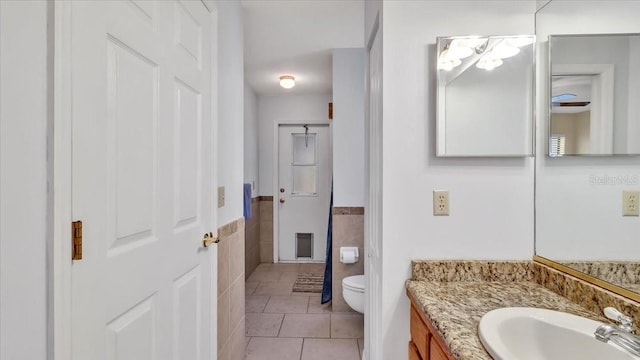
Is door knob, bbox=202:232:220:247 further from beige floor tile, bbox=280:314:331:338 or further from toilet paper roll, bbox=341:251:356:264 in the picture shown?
toilet paper roll, bbox=341:251:356:264

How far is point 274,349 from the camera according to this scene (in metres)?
2.27

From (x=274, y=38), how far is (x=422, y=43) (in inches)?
67.1

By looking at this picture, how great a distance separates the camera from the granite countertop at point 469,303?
0.84 m

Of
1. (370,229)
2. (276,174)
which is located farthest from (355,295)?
(276,174)

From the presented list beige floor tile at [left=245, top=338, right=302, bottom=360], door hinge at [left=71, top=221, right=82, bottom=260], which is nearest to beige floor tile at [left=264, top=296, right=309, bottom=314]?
beige floor tile at [left=245, top=338, right=302, bottom=360]

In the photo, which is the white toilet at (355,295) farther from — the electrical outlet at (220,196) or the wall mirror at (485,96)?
the wall mirror at (485,96)

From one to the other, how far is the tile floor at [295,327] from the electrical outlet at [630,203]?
70.0 inches

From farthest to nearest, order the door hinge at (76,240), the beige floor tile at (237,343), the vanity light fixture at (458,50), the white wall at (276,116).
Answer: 1. the white wall at (276,116)
2. the beige floor tile at (237,343)
3. the vanity light fixture at (458,50)
4. the door hinge at (76,240)

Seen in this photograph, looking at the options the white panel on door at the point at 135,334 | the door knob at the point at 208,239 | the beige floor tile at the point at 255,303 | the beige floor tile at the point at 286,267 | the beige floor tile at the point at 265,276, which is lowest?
the beige floor tile at the point at 255,303

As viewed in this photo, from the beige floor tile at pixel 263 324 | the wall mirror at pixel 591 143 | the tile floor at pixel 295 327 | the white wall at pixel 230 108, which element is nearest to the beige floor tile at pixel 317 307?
the tile floor at pixel 295 327

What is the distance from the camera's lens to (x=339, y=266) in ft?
9.78

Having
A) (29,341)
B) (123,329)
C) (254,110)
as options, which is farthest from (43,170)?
(254,110)

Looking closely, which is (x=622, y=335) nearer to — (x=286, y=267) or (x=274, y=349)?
(x=274, y=349)

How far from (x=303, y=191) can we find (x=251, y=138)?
105 centimetres
